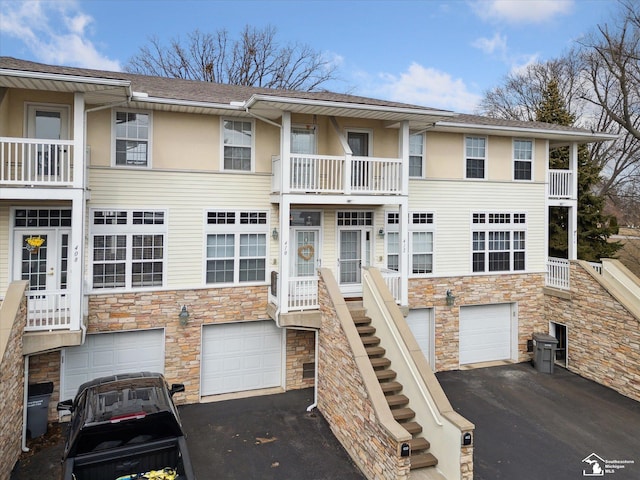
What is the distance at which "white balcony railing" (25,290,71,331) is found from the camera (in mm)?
8373

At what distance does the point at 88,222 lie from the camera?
31.9 ft

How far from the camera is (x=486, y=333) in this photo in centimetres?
1371

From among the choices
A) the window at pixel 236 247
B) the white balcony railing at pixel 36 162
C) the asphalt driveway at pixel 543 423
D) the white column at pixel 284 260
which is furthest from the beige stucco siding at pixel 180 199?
the asphalt driveway at pixel 543 423

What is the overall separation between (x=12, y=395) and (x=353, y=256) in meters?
8.46

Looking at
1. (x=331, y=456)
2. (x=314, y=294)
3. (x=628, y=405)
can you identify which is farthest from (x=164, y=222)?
Result: (x=628, y=405)

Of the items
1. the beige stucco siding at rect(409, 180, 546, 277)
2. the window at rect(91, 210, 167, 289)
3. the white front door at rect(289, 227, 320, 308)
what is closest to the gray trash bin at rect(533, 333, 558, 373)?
the beige stucco siding at rect(409, 180, 546, 277)

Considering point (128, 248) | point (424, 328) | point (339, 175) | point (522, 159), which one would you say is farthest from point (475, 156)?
point (128, 248)

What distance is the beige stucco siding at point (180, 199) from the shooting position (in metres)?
9.96

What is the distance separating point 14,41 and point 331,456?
66.9ft

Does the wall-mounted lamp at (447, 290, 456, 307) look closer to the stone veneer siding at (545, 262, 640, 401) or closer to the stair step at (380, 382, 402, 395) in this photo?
the stone veneer siding at (545, 262, 640, 401)

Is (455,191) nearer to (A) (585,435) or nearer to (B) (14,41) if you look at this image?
(A) (585,435)

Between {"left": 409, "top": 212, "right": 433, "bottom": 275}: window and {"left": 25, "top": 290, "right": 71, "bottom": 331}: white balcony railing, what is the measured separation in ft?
30.0

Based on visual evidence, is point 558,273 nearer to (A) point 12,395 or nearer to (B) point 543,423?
(B) point 543,423

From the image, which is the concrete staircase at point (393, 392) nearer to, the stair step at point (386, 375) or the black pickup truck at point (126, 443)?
the stair step at point (386, 375)
